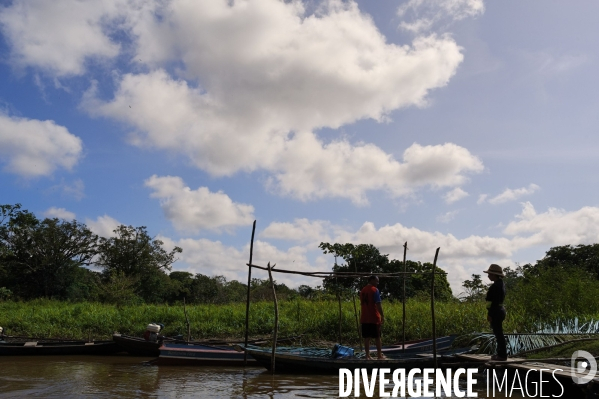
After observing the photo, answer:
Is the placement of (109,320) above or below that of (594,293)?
below

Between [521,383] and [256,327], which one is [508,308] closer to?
[521,383]

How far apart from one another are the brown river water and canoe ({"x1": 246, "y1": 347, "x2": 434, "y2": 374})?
16 cm

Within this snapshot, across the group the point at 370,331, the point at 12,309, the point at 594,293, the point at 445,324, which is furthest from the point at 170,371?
the point at 12,309

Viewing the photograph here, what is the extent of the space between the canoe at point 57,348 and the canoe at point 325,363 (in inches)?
227

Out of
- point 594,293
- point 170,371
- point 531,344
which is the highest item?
point 594,293

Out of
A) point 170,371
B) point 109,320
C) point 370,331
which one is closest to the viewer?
point 370,331

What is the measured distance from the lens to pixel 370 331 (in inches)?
371

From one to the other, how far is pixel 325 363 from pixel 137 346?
6.01m

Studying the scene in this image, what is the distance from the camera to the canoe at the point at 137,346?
1303cm

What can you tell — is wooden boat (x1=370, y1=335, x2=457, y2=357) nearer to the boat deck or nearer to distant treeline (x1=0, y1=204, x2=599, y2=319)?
the boat deck

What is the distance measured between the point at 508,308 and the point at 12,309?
19231mm

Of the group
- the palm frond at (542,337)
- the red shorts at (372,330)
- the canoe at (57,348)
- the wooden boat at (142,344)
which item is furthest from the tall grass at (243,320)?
the red shorts at (372,330)

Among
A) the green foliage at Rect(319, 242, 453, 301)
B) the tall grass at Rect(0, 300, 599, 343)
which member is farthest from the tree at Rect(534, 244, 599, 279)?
the tall grass at Rect(0, 300, 599, 343)

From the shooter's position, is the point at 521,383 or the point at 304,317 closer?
the point at 521,383
